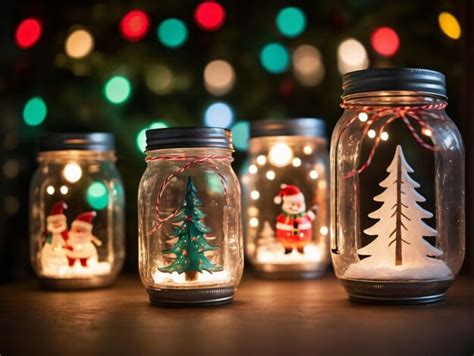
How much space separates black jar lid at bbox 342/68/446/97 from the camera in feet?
4.89

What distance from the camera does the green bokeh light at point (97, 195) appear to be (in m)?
1.97

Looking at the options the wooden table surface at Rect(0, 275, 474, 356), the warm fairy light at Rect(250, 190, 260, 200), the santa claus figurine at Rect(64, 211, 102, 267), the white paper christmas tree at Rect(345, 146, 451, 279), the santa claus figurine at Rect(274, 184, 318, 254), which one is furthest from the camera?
the warm fairy light at Rect(250, 190, 260, 200)

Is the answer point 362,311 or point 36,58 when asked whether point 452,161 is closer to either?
point 362,311

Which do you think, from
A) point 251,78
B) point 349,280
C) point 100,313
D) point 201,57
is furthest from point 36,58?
point 349,280

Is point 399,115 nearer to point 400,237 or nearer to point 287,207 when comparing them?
point 400,237

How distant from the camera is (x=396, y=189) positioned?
4.98 feet

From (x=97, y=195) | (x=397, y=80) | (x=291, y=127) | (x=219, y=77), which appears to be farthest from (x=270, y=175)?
(x=397, y=80)

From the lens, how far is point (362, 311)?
4.69ft

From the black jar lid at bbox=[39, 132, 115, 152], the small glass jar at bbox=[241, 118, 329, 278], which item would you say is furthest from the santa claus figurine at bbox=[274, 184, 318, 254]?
the black jar lid at bbox=[39, 132, 115, 152]

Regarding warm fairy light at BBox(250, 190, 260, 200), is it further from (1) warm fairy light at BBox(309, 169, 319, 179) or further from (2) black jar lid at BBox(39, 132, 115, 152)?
(2) black jar lid at BBox(39, 132, 115, 152)

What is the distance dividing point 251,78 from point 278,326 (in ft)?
3.87

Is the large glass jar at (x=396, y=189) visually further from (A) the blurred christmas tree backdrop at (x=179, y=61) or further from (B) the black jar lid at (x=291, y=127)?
(A) the blurred christmas tree backdrop at (x=179, y=61)

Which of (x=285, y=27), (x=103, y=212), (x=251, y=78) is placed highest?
(x=285, y=27)

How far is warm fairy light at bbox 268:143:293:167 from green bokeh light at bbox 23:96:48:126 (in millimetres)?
730
